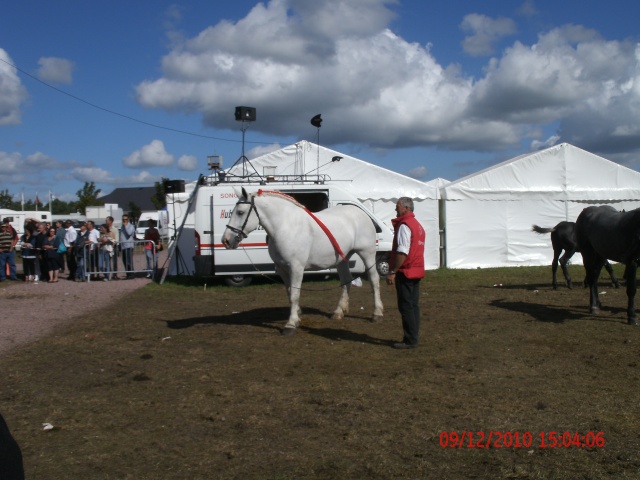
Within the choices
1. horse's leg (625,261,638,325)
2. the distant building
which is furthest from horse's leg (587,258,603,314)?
the distant building

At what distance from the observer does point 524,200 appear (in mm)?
20109

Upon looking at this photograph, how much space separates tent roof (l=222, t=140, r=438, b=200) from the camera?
1920 cm

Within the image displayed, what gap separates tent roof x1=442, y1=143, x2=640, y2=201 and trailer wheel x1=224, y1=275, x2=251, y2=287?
7.96m

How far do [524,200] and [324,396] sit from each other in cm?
1585

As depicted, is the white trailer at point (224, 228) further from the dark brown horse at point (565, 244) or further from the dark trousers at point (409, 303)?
the dark trousers at point (409, 303)

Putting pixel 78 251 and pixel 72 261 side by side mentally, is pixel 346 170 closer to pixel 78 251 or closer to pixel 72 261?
pixel 78 251

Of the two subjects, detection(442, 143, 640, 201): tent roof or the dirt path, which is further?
detection(442, 143, 640, 201): tent roof

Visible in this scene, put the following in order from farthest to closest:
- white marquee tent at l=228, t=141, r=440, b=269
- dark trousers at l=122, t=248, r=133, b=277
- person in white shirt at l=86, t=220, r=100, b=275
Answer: white marquee tent at l=228, t=141, r=440, b=269 < dark trousers at l=122, t=248, r=133, b=277 < person in white shirt at l=86, t=220, r=100, b=275

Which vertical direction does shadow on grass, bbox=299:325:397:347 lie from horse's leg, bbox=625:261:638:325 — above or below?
below

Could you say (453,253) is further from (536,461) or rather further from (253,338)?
(536,461)

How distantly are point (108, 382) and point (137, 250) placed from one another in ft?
46.3

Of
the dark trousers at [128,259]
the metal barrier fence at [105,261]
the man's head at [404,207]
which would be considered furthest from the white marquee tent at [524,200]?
the man's head at [404,207]

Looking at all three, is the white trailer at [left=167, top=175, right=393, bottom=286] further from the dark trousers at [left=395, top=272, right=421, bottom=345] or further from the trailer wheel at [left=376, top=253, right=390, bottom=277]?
the dark trousers at [left=395, top=272, right=421, bottom=345]
